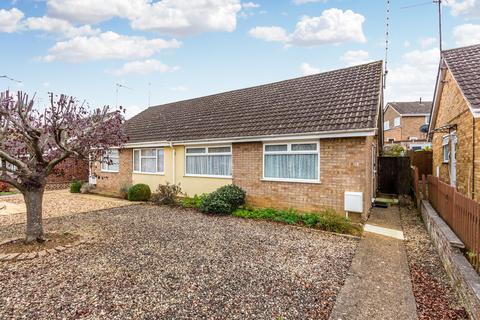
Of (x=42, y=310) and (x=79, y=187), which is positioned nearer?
(x=42, y=310)

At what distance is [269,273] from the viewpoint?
5098mm

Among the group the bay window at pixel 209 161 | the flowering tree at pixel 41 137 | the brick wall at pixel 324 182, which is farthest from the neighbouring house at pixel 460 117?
the flowering tree at pixel 41 137

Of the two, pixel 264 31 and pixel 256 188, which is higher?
pixel 264 31

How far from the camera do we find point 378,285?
4648mm

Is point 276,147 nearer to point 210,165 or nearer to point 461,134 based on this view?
point 210,165

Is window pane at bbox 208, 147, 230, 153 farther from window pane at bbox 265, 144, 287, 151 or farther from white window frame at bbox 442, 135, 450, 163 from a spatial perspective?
white window frame at bbox 442, 135, 450, 163

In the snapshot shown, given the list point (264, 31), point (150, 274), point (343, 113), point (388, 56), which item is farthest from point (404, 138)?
point (150, 274)

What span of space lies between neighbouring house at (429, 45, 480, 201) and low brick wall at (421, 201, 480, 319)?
8.93 feet

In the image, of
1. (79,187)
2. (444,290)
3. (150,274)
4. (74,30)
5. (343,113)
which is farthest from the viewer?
(79,187)

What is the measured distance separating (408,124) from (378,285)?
36514 mm

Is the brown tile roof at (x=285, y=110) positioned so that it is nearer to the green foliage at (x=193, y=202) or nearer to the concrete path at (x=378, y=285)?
the green foliage at (x=193, y=202)

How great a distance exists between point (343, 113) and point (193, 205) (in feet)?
23.1

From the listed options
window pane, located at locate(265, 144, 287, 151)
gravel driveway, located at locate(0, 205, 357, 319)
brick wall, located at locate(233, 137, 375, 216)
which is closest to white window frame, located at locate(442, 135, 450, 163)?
brick wall, located at locate(233, 137, 375, 216)

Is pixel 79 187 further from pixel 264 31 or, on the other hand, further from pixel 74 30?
pixel 264 31
